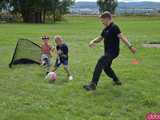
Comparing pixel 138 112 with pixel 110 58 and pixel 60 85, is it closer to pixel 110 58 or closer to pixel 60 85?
pixel 110 58

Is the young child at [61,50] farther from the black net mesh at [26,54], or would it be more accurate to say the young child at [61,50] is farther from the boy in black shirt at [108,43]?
the black net mesh at [26,54]

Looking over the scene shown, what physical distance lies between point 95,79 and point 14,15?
63.5 metres

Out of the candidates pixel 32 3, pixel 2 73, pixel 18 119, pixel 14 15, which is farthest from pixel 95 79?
pixel 14 15

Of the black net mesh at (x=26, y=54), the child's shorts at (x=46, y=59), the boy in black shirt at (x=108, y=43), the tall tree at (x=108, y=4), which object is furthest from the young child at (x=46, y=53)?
the tall tree at (x=108, y=4)

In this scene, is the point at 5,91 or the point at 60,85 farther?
the point at 60,85

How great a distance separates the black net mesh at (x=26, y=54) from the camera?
1562 cm

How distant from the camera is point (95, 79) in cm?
1084

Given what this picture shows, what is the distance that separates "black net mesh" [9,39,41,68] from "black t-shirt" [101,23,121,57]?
4.94 meters

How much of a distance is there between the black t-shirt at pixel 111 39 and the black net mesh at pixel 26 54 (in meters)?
4.94

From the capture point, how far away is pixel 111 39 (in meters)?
10.9

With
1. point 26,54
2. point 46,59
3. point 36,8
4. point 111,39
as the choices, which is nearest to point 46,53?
point 46,59

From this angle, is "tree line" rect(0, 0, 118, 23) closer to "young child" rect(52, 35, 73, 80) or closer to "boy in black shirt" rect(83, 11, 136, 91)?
"young child" rect(52, 35, 73, 80)

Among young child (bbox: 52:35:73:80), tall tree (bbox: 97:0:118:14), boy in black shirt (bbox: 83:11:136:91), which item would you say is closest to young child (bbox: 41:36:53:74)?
young child (bbox: 52:35:73:80)

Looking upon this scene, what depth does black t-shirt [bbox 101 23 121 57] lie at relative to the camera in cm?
1083
